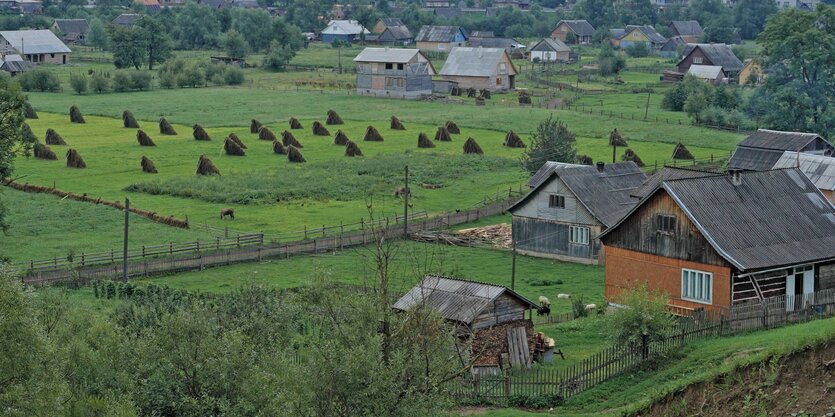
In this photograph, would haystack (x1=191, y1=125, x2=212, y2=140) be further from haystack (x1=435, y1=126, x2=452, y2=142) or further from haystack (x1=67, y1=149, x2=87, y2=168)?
haystack (x1=435, y1=126, x2=452, y2=142)

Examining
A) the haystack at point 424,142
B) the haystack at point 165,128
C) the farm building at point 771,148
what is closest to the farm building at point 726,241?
the farm building at point 771,148

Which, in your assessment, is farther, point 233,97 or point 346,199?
point 233,97

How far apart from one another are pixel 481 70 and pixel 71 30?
68.0 metres

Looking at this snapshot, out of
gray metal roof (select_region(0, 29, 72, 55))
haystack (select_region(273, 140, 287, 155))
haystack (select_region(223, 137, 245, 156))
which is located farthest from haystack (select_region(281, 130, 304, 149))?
gray metal roof (select_region(0, 29, 72, 55))

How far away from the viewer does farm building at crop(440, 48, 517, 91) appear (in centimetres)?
11081

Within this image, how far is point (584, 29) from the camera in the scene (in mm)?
168125

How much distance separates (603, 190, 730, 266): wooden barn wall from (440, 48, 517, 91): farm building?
74167 millimetres

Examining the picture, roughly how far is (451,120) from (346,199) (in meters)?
31.5

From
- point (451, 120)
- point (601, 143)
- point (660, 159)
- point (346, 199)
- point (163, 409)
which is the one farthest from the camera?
point (451, 120)

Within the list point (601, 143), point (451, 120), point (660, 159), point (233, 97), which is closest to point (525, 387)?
point (660, 159)

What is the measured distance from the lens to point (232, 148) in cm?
7175

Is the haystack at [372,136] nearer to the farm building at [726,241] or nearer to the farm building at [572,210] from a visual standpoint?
the farm building at [572,210]

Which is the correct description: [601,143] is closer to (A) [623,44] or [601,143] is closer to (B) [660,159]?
(B) [660,159]

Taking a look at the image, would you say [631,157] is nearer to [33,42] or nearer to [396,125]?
[396,125]
